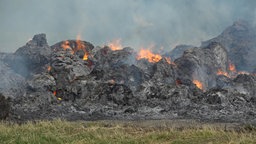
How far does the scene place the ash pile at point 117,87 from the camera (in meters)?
46.9

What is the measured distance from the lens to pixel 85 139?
13.6m

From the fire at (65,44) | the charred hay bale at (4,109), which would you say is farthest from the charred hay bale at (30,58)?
Result: the charred hay bale at (4,109)

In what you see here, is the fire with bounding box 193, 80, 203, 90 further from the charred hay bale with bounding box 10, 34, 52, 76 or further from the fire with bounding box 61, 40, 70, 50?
the charred hay bale with bounding box 10, 34, 52, 76

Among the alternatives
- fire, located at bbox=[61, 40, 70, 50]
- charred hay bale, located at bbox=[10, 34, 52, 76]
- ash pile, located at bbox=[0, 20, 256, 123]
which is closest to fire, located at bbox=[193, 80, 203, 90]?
ash pile, located at bbox=[0, 20, 256, 123]

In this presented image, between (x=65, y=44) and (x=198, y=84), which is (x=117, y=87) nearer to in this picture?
(x=198, y=84)

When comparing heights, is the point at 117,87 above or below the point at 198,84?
below

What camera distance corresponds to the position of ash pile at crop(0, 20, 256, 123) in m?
46.9

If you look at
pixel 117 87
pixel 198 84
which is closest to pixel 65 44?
pixel 198 84

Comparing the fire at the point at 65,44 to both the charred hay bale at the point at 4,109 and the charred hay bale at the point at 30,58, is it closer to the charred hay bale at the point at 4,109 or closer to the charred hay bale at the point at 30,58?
the charred hay bale at the point at 30,58

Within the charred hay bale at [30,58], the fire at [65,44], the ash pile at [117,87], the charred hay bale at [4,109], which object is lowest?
the charred hay bale at [4,109]

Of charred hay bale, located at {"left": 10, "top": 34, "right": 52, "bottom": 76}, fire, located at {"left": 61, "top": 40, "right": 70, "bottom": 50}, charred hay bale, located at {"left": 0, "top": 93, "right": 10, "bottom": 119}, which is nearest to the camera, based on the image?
charred hay bale, located at {"left": 0, "top": 93, "right": 10, "bottom": 119}

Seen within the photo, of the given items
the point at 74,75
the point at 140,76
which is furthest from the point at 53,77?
the point at 140,76

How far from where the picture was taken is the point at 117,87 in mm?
60375

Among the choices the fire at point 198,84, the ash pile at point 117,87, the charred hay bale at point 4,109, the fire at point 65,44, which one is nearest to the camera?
the charred hay bale at point 4,109
